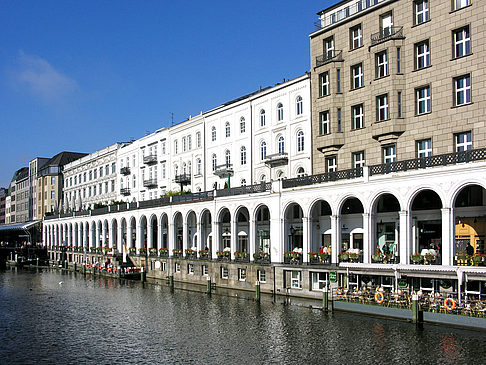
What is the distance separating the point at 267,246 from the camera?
55.1 metres

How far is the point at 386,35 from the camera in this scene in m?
43.9

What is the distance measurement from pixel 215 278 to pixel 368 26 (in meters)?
27.7

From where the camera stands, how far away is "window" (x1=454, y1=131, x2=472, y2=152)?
38812mm

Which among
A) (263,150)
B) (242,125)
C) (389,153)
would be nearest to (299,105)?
(263,150)

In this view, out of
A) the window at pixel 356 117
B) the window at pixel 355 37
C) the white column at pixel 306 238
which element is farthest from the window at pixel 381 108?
the white column at pixel 306 238

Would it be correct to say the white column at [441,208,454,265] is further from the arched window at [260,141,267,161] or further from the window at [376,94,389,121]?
the arched window at [260,141,267,161]

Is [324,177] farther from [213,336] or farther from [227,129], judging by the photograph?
[227,129]

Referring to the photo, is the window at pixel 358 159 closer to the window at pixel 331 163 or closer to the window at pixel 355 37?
the window at pixel 331 163

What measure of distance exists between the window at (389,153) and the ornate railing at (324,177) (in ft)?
10.5

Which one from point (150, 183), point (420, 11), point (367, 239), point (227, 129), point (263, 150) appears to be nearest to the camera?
point (367, 239)

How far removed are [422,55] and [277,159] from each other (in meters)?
18.1

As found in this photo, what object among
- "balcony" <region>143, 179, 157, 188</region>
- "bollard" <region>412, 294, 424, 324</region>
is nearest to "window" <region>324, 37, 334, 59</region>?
"bollard" <region>412, 294, 424, 324</region>

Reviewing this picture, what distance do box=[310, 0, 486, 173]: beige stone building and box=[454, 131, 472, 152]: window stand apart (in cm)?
7

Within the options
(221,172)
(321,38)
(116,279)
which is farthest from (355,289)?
(116,279)
